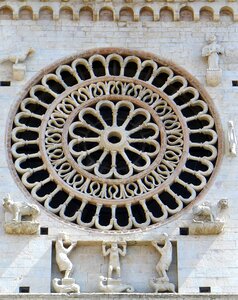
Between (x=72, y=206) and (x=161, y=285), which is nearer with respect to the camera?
(x=161, y=285)

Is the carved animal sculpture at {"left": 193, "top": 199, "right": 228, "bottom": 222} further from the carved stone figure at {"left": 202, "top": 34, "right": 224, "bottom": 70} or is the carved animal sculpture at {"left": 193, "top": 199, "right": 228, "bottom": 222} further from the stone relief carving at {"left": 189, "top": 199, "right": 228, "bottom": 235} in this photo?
the carved stone figure at {"left": 202, "top": 34, "right": 224, "bottom": 70}

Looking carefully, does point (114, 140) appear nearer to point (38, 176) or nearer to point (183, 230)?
point (38, 176)

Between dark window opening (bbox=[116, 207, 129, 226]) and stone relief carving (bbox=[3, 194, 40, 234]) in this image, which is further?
dark window opening (bbox=[116, 207, 129, 226])

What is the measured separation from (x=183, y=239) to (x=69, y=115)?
2.81 meters

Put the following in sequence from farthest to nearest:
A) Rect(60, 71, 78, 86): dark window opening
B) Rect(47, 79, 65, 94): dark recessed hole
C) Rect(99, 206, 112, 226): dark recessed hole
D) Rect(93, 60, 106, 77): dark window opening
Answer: Rect(93, 60, 106, 77): dark window opening
Rect(60, 71, 78, 86): dark window opening
Rect(47, 79, 65, 94): dark recessed hole
Rect(99, 206, 112, 226): dark recessed hole

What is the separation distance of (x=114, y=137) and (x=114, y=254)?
7.13ft

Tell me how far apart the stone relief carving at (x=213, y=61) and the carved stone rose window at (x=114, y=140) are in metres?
0.24

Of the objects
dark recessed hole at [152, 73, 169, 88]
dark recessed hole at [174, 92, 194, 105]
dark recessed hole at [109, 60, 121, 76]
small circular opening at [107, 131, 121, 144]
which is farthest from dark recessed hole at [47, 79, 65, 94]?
dark recessed hole at [174, 92, 194, 105]

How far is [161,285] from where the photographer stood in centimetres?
2331

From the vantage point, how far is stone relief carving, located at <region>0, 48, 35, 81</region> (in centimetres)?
2531

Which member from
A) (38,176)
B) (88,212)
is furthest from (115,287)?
(38,176)

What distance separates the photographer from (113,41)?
84.7 feet

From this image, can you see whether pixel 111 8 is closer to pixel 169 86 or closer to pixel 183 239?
pixel 169 86

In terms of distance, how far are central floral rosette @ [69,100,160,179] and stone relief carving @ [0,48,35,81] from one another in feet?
3.70
